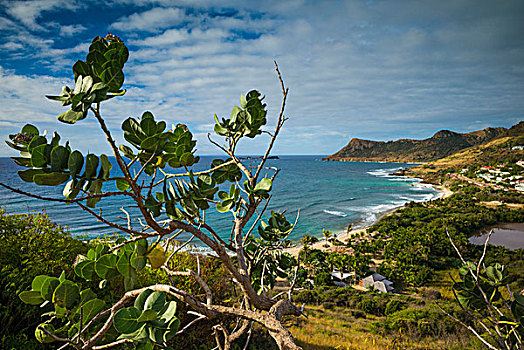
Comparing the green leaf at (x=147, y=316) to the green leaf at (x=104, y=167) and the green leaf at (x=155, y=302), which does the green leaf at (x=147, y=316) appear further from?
the green leaf at (x=104, y=167)

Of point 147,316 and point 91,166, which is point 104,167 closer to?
point 91,166

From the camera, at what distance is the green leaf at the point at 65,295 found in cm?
70

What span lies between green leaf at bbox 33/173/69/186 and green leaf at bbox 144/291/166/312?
340 mm

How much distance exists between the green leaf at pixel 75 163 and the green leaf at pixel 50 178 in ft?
0.06

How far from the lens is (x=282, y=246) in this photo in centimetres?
145

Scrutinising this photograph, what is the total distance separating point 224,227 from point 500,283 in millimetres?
23637

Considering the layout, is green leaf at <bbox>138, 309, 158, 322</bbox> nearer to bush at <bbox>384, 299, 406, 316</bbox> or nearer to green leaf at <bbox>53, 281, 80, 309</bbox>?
green leaf at <bbox>53, 281, 80, 309</bbox>

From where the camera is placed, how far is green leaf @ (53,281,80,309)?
2.31ft

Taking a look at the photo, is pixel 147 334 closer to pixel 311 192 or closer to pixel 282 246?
pixel 282 246

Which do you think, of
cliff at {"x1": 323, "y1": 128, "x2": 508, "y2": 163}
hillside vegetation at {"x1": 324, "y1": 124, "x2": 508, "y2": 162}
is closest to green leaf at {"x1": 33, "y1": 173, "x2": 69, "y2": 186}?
hillside vegetation at {"x1": 324, "y1": 124, "x2": 508, "y2": 162}

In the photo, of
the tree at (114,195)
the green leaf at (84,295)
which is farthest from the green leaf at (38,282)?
the green leaf at (84,295)

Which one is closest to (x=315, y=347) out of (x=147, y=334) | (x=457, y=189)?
(x=147, y=334)

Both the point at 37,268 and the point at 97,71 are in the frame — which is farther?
the point at 37,268

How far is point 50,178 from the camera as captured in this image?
0.57 metres
